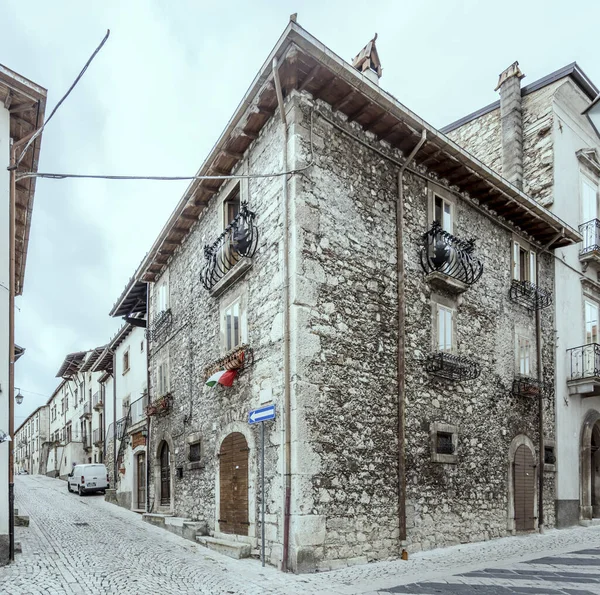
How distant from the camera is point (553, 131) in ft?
54.1

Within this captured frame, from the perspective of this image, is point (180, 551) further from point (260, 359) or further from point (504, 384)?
point (504, 384)

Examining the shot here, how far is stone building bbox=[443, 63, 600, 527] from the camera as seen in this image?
1531 centimetres

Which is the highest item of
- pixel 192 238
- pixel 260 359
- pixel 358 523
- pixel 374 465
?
pixel 192 238

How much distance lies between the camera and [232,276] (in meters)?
11.4

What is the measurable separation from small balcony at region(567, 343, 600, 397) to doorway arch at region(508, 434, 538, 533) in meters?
2.49

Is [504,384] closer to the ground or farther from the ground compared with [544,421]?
farther from the ground

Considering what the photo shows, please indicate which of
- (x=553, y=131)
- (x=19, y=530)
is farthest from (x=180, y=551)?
(x=553, y=131)

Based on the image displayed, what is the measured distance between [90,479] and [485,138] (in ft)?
63.7

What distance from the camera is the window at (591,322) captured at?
16812 mm

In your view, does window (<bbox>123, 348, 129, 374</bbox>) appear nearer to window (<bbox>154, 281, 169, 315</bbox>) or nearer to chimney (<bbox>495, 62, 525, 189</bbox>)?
window (<bbox>154, 281, 169, 315</bbox>)

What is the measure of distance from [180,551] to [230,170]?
23.2 feet

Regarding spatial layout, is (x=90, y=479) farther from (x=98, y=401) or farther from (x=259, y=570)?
(x=259, y=570)

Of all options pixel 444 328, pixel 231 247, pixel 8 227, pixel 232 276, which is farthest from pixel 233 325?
pixel 8 227

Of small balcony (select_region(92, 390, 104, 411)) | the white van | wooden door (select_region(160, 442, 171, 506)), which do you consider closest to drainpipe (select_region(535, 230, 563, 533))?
wooden door (select_region(160, 442, 171, 506))
